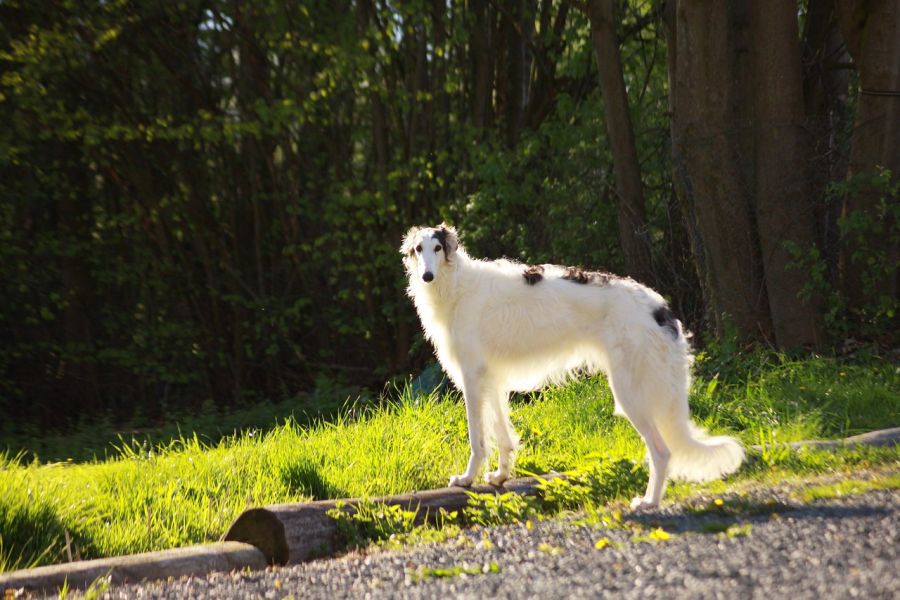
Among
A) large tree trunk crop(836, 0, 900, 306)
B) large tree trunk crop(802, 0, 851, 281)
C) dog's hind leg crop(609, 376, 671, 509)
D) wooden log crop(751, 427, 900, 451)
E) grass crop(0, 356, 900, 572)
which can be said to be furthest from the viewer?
large tree trunk crop(802, 0, 851, 281)

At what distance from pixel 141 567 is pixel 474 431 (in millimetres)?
2335

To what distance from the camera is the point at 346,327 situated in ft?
52.3

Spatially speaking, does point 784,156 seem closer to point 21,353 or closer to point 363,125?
point 363,125

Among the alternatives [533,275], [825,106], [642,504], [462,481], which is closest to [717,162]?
[825,106]

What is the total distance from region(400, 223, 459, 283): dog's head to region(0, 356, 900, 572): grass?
1.38 meters

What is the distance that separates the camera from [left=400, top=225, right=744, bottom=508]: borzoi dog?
242 inches

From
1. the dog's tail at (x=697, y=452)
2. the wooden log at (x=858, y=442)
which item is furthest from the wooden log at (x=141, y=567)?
the wooden log at (x=858, y=442)

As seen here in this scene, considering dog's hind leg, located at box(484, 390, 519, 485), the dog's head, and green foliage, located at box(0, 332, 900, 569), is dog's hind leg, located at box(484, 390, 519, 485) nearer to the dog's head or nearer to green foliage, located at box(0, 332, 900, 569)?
green foliage, located at box(0, 332, 900, 569)

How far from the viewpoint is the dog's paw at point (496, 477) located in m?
6.63

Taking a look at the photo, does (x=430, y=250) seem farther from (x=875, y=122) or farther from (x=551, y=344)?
(x=875, y=122)

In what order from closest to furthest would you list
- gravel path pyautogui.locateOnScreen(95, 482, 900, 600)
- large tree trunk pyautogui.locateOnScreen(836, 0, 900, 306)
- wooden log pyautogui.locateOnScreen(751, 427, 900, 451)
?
gravel path pyautogui.locateOnScreen(95, 482, 900, 600), wooden log pyautogui.locateOnScreen(751, 427, 900, 451), large tree trunk pyautogui.locateOnScreen(836, 0, 900, 306)

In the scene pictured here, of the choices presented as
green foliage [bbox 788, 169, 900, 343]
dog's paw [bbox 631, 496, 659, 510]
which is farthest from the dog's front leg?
green foliage [bbox 788, 169, 900, 343]

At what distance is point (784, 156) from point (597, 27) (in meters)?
2.90

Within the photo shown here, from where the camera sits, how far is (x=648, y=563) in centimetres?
432
